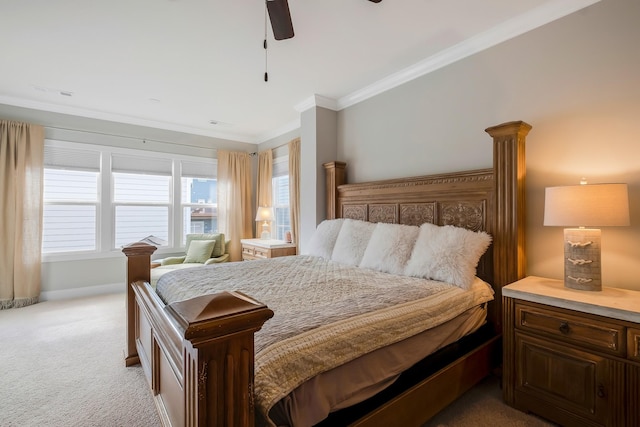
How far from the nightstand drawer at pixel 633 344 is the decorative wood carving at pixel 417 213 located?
1.46 m

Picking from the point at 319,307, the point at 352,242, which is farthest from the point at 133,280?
the point at 352,242

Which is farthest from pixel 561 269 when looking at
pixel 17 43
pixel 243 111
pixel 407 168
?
pixel 17 43

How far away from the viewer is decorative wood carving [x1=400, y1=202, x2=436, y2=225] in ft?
Result: 9.02

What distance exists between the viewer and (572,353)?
1.62 metres

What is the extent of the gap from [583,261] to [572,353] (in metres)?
0.54

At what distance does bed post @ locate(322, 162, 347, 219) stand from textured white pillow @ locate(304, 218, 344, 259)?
0.42 meters

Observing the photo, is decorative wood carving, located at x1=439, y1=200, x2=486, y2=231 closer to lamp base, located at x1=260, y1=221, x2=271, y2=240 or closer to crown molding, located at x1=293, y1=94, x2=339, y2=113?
crown molding, located at x1=293, y1=94, x2=339, y2=113

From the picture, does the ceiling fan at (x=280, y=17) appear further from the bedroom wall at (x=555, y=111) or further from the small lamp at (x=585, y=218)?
the small lamp at (x=585, y=218)

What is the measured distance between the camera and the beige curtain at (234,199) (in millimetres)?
5359

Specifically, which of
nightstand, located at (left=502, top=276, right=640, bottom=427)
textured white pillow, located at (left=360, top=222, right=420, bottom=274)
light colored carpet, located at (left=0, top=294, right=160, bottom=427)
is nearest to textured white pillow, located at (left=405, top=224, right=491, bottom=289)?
textured white pillow, located at (left=360, top=222, right=420, bottom=274)

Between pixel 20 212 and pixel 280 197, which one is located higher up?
pixel 280 197

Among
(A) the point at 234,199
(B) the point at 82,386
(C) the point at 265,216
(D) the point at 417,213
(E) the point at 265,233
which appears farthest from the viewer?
(A) the point at 234,199

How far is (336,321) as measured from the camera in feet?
4.38

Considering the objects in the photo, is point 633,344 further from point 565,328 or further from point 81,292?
point 81,292
